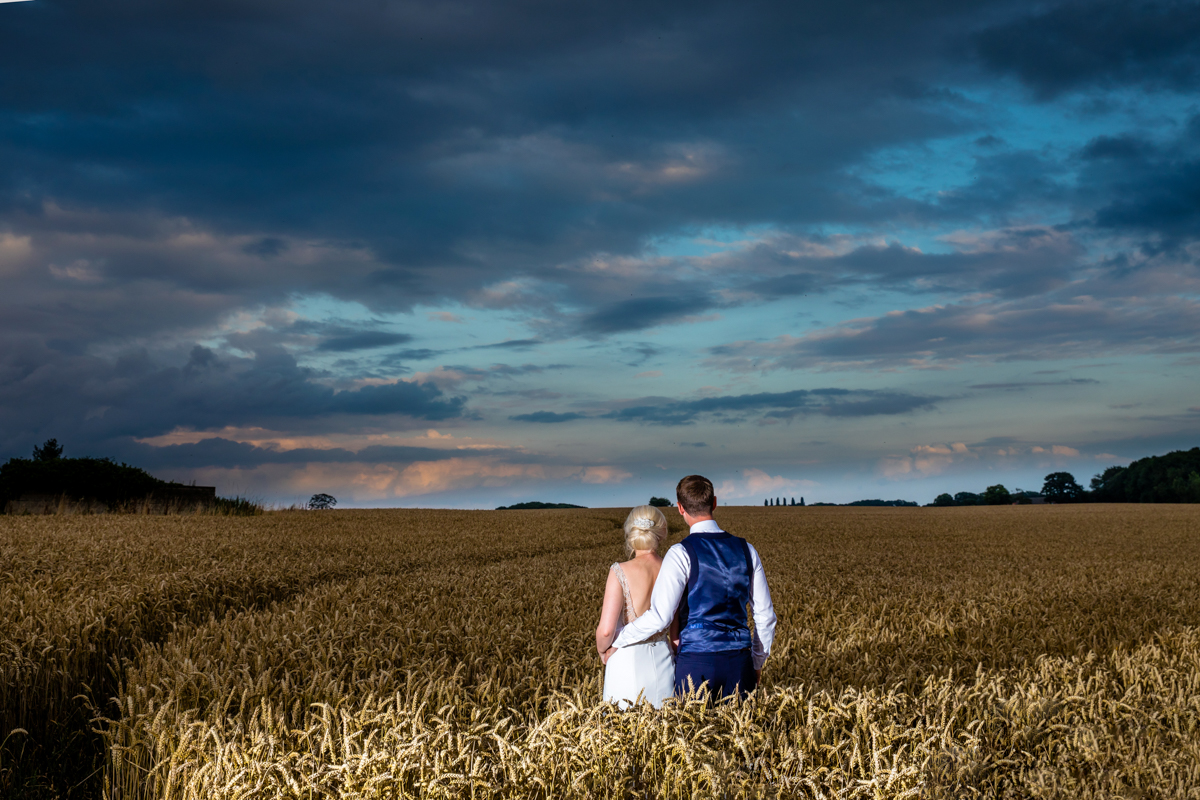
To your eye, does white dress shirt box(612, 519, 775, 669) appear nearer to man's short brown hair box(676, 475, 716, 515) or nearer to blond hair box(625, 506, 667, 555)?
man's short brown hair box(676, 475, 716, 515)

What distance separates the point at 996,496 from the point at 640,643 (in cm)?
11108

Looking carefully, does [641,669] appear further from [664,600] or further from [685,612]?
[664,600]

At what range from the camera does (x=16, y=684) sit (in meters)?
7.29

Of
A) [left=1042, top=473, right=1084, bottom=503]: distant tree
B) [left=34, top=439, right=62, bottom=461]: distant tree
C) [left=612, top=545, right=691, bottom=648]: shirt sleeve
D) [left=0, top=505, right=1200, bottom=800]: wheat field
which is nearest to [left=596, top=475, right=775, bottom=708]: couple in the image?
[left=612, top=545, right=691, bottom=648]: shirt sleeve

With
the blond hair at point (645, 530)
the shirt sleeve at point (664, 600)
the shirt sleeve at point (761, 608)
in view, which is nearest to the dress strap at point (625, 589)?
the blond hair at point (645, 530)

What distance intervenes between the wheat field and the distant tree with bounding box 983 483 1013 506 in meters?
92.3

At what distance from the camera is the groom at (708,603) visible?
457 cm

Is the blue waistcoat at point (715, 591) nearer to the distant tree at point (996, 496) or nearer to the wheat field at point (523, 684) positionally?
the wheat field at point (523, 684)

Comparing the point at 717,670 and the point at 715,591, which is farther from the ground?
the point at 715,591

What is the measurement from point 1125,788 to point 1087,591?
39.3 ft

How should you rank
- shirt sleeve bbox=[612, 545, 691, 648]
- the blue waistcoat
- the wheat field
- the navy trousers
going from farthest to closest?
the navy trousers < the blue waistcoat < shirt sleeve bbox=[612, 545, 691, 648] < the wheat field

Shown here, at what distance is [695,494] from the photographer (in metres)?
4.72

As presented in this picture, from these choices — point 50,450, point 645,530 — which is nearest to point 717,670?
point 645,530

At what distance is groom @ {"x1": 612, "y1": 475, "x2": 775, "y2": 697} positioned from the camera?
4.57 m
